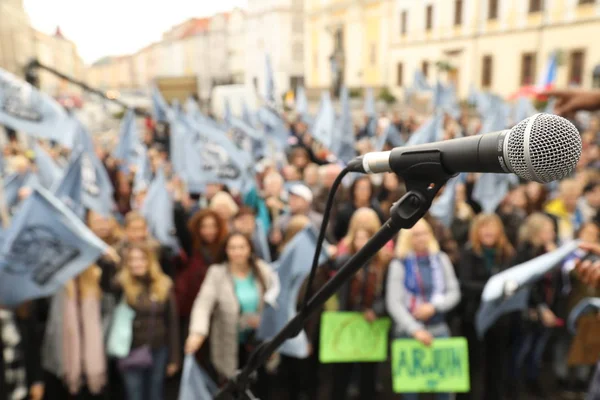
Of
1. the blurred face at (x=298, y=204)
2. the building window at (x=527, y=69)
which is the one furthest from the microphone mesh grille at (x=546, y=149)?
the building window at (x=527, y=69)

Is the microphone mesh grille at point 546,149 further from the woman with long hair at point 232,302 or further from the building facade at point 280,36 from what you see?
the building facade at point 280,36

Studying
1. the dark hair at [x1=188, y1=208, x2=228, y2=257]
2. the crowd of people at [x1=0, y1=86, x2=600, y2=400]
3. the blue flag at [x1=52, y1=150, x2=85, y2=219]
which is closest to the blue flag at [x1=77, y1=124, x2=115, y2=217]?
the crowd of people at [x1=0, y1=86, x2=600, y2=400]

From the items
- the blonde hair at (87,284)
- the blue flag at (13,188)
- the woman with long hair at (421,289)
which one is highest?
the blue flag at (13,188)

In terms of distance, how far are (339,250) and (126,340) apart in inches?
64.9

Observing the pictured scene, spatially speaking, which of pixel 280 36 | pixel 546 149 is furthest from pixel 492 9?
pixel 546 149

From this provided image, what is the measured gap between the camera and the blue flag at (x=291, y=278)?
3.22 metres

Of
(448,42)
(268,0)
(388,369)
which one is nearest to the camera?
(388,369)

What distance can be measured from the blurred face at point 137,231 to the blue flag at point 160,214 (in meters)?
0.52

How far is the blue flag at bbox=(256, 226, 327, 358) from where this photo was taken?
3.22 meters

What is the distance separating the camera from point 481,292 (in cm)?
384

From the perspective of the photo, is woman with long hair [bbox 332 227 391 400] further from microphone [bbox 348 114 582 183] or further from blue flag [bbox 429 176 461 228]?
microphone [bbox 348 114 582 183]

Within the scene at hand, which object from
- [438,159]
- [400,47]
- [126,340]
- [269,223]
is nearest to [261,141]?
[269,223]

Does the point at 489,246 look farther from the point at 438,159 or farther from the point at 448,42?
the point at 448,42

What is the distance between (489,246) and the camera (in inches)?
157
